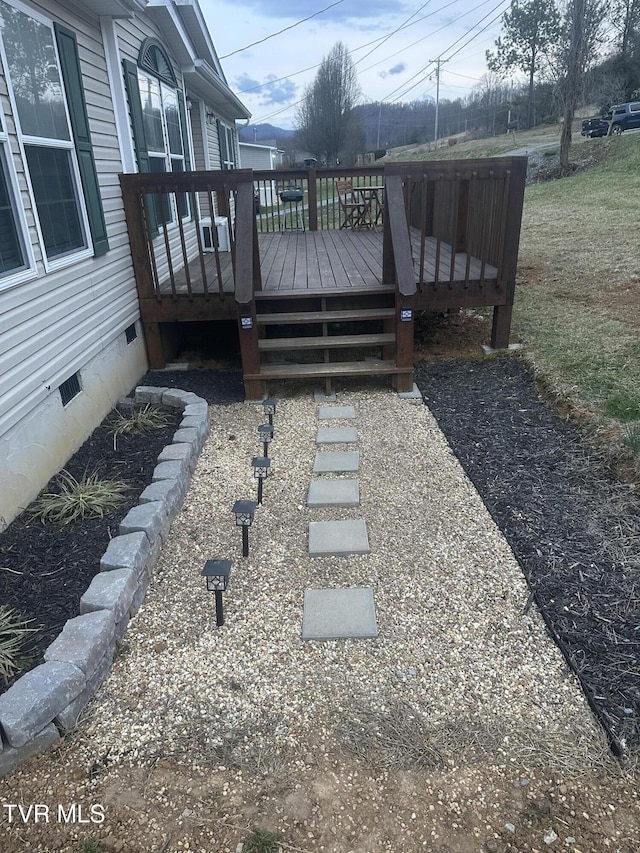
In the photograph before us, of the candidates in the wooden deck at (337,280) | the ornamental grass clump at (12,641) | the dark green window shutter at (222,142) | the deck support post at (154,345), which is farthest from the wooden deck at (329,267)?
the dark green window shutter at (222,142)

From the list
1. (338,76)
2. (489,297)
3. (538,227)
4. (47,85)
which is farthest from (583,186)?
(338,76)

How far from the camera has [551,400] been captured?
4.48 m

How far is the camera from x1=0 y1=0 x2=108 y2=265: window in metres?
Result: 3.28

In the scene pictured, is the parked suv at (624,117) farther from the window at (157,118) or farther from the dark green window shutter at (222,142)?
the window at (157,118)

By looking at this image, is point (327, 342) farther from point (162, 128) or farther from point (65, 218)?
point (162, 128)

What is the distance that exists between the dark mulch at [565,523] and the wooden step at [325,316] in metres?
0.83

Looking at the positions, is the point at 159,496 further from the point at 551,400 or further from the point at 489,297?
the point at 489,297

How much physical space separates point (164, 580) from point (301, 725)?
42.6 inches

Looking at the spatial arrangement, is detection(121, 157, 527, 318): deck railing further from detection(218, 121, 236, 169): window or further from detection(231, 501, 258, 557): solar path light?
detection(218, 121, 236, 169): window

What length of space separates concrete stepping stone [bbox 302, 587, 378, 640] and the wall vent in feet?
7.34

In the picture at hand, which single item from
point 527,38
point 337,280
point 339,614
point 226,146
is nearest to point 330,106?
point 527,38

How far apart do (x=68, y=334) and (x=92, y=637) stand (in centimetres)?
239

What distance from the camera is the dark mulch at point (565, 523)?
2160 millimetres

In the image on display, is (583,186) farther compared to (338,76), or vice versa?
(338,76)
